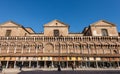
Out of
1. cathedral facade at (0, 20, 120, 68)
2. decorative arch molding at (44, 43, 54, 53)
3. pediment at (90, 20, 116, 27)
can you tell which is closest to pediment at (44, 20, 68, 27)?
cathedral facade at (0, 20, 120, 68)

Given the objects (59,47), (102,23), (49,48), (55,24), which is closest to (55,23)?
(55,24)

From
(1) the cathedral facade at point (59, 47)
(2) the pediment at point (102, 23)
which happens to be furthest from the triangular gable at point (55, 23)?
(2) the pediment at point (102, 23)

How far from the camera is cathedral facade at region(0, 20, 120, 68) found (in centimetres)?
3312

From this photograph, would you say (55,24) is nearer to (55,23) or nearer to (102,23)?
(55,23)

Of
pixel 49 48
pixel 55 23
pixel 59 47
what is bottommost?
Result: pixel 49 48

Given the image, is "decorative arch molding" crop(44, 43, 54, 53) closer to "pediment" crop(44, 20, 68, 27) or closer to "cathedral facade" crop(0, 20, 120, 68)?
"cathedral facade" crop(0, 20, 120, 68)

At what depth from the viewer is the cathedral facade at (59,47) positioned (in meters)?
33.1

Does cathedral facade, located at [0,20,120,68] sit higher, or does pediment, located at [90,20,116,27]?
pediment, located at [90,20,116,27]

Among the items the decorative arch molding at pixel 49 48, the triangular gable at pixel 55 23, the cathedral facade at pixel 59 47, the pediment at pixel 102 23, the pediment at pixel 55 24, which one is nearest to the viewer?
the cathedral facade at pixel 59 47

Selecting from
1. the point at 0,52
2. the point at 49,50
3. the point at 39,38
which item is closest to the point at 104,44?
the point at 49,50

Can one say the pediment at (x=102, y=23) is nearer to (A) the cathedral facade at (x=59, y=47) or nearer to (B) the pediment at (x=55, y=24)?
(A) the cathedral facade at (x=59, y=47)

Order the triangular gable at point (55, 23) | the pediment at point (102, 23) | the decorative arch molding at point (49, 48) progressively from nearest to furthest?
1. the decorative arch molding at point (49, 48)
2. the pediment at point (102, 23)
3. the triangular gable at point (55, 23)

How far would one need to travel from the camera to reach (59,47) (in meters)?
36.7

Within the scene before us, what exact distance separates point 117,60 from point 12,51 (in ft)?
87.4
